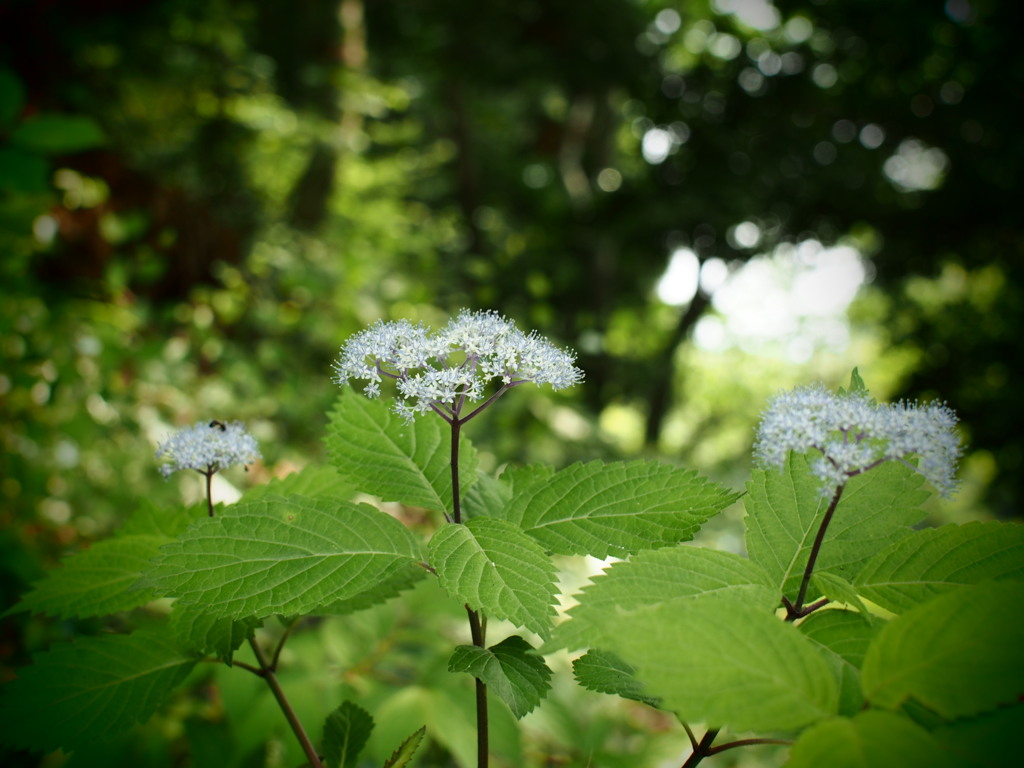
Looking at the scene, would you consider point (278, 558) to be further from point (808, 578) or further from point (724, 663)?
point (808, 578)

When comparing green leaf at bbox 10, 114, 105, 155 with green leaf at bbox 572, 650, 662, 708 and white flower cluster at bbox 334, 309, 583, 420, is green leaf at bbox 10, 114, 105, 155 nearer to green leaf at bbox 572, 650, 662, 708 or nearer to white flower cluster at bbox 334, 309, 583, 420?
white flower cluster at bbox 334, 309, 583, 420

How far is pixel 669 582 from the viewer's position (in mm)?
630

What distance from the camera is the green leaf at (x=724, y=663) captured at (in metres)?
0.49

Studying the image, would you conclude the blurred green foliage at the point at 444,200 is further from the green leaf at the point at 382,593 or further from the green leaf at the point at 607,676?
the green leaf at the point at 607,676

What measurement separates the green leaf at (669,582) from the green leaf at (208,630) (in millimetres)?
449

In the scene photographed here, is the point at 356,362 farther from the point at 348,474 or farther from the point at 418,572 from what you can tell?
the point at 418,572

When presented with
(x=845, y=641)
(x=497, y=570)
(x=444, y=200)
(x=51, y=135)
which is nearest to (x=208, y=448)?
(x=497, y=570)

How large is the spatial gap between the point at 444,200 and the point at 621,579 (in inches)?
401

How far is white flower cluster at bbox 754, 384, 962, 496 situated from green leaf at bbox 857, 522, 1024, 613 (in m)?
0.06

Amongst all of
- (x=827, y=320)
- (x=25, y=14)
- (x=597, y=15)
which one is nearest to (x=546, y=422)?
(x=25, y=14)

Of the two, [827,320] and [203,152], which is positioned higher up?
[827,320]

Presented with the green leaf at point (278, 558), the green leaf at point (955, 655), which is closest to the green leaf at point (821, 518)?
the green leaf at point (955, 655)

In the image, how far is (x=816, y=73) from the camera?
7.14m

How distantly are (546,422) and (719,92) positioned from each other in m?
5.34
